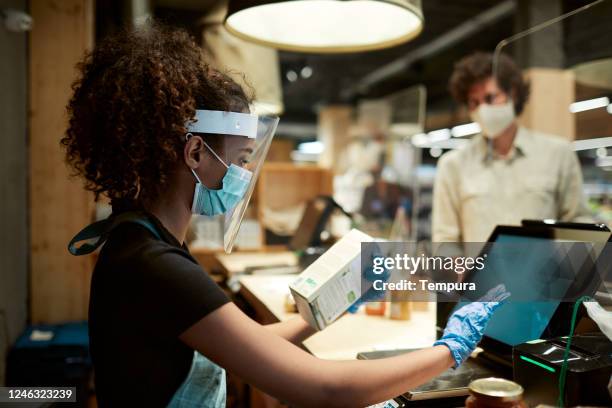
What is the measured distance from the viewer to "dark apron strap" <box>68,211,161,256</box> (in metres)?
1.09

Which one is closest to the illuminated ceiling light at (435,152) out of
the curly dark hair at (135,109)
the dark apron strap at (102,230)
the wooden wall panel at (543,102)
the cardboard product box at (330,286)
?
the wooden wall panel at (543,102)

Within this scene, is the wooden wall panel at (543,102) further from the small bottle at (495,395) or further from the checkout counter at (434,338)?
the small bottle at (495,395)

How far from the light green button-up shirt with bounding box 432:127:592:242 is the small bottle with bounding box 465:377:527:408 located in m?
1.85

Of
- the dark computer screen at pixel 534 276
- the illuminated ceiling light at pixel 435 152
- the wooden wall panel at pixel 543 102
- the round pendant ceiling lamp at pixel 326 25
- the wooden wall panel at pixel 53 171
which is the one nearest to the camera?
the dark computer screen at pixel 534 276

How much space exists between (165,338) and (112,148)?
434 millimetres

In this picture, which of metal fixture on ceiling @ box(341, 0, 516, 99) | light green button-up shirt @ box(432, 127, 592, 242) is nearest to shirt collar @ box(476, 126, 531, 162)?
light green button-up shirt @ box(432, 127, 592, 242)

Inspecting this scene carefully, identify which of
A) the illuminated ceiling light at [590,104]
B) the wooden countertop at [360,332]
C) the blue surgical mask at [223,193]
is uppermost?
the illuminated ceiling light at [590,104]

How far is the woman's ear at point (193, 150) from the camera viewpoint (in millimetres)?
1179

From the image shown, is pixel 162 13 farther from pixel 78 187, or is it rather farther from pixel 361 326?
pixel 361 326

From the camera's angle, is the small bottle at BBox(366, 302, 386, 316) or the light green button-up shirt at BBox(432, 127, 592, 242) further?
the light green button-up shirt at BBox(432, 127, 592, 242)

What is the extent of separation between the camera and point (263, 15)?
6.98ft

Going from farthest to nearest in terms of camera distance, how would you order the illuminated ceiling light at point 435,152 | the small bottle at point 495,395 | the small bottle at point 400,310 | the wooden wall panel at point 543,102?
the illuminated ceiling light at point 435,152, the wooden wall panel at point 543,102, the small bottle at point 400,310, the small bottle at point 495,395

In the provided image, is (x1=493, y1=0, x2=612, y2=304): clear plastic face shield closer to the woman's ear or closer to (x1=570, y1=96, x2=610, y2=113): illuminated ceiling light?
(x1=570, y1=96, x2=610, y2=113): illuminated ceiling light

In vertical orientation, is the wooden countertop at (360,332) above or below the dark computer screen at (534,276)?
below
